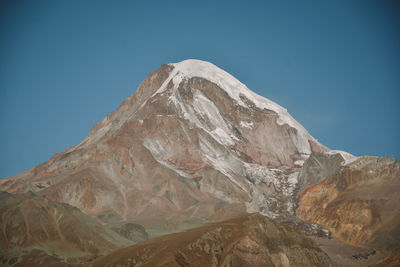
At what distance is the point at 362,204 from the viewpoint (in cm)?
12619

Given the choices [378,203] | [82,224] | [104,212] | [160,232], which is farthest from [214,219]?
[82,224]

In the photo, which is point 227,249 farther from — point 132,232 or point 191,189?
point 191,189

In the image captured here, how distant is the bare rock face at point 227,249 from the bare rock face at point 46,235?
20195 mm

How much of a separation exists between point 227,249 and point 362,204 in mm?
66722

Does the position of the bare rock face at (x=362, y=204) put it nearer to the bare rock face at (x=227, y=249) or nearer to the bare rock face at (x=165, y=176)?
the bare rock face at (x=165, y=176)

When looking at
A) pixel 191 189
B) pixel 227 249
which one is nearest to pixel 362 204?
pixel 191 189

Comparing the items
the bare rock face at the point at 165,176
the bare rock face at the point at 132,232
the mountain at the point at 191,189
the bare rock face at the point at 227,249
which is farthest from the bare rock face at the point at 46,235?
the bare rock face at the point at 165,176

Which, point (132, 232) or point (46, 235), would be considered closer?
point (46, 235)

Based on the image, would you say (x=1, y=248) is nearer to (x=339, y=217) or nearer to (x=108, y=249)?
(x=108, y=249)

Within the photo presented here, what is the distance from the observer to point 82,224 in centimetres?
9931

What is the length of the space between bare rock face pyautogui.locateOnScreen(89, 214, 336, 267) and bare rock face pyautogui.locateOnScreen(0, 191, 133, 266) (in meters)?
20.2

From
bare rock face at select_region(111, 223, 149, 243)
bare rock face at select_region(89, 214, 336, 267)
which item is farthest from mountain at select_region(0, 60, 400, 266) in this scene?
bare rock face at select_region(89, 214, 336, 267)

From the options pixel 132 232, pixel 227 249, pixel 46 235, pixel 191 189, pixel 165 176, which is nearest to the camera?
pixel 227 249

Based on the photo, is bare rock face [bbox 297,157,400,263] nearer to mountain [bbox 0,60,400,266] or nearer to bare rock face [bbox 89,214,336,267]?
mountain [bbox 0,60,400,266]
